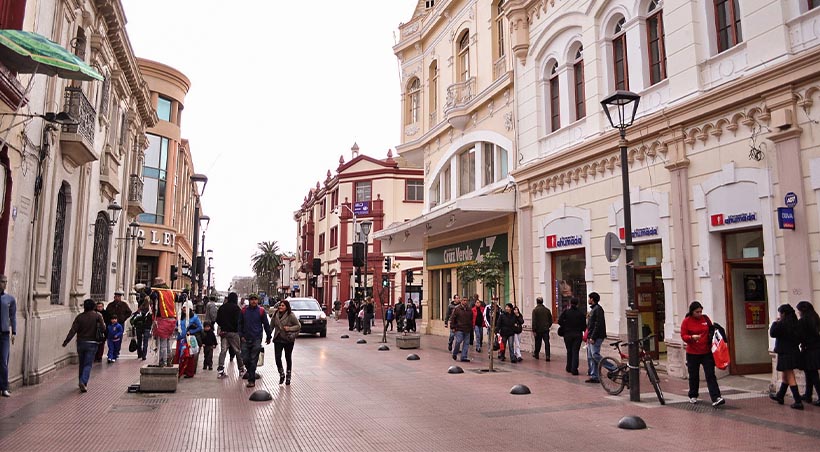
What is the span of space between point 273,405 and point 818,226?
900 centimetres

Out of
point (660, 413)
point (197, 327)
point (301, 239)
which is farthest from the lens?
point (301, 239)

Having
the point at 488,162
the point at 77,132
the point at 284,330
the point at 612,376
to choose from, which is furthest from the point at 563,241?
the point at 77,132

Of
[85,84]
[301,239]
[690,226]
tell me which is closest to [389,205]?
[301,239]

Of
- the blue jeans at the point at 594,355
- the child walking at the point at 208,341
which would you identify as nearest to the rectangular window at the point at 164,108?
the child walking at the point at 208,341

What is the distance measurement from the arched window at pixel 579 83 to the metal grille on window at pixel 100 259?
14.1 meters

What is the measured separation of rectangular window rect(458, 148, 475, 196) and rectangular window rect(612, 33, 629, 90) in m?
8.54

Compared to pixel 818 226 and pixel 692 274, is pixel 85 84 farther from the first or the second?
pixel 818 226

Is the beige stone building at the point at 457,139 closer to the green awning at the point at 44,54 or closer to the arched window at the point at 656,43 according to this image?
the arched window at the point at 656,43

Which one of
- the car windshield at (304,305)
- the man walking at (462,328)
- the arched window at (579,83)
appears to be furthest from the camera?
the car windshield at (304,305)

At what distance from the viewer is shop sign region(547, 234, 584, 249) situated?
15.4 metres

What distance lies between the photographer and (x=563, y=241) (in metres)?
16.1

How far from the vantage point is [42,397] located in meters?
9.71

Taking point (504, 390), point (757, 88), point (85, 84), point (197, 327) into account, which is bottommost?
point (504, 390)

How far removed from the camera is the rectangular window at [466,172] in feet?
74.9
